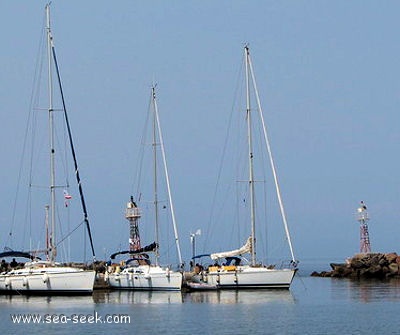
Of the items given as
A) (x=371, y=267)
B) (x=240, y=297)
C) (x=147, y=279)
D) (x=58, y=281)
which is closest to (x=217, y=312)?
(x=240, y=297)

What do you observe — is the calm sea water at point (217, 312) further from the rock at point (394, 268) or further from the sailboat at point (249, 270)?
the rock at point (394, 268)

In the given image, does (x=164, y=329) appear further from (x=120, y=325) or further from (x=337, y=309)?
(x=337, y=309)

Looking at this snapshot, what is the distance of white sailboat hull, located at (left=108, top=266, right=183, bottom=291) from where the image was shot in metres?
59.3

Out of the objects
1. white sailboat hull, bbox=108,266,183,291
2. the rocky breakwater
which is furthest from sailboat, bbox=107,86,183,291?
the rocky breakwater

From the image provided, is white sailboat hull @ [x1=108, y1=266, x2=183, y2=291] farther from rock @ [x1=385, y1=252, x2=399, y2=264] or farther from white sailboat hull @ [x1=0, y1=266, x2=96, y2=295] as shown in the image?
rock @ [x1=385, y1=252, x2=399, y2=264]

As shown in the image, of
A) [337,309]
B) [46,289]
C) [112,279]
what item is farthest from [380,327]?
[112,279]

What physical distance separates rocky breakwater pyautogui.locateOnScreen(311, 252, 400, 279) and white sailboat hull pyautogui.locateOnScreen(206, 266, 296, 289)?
1189 inches

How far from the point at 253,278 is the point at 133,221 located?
22356 mm

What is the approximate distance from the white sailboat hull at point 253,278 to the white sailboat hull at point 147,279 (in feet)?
8.55

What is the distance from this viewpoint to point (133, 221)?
79.3m

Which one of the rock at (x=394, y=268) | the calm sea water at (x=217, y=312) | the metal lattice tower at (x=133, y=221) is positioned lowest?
the calm sea water at (x=217, y=312)

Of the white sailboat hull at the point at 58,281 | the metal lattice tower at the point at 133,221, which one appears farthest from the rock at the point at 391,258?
the white sailboat hull at the point at 58,281

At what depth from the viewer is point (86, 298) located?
177ft

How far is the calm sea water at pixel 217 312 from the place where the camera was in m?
42.2
